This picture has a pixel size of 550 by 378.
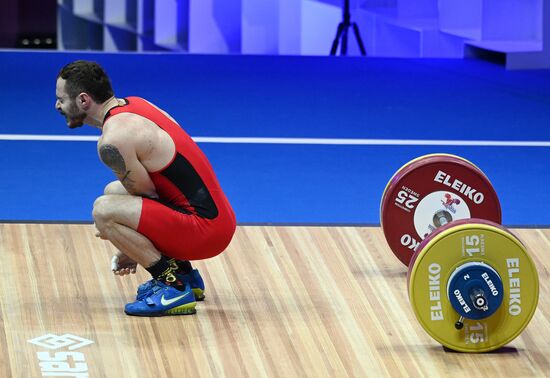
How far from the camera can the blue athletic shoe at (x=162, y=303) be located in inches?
193

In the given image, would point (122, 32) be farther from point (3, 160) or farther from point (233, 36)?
point (3, 160)

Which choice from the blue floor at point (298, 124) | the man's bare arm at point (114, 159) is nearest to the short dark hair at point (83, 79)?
the man's bare arm at point (114, 159)

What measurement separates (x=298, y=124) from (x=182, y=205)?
3671mm

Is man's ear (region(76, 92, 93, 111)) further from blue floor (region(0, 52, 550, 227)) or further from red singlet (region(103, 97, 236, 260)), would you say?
blue floor (region(0, 52, 550, 227))

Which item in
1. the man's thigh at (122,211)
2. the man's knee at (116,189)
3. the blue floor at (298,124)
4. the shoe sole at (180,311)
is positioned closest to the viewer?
the man's thigh at (122,211)

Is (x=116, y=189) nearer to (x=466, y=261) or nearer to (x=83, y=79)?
(x=83, y=79)

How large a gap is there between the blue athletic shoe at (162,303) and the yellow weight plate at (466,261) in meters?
1.00

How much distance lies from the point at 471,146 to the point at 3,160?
9.91 feet

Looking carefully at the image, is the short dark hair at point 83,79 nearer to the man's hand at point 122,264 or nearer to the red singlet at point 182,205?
the red singlet at point 182,205

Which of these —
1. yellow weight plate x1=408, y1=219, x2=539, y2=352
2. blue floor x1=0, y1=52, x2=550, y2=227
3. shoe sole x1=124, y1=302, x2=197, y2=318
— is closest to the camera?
yellow weight plate x1=408, y1=219, x2=539, y2=352

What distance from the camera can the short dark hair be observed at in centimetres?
476

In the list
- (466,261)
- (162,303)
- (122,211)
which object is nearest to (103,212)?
(122,211)

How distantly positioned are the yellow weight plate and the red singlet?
A: 92 cm

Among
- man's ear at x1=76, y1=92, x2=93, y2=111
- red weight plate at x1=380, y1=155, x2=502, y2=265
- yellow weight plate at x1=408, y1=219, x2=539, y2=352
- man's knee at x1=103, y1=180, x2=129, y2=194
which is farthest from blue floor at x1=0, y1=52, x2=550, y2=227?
yellow weight plate at x1=408, y1=219, x2=539, y2=352
